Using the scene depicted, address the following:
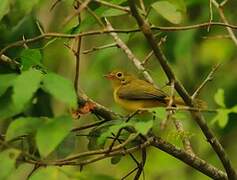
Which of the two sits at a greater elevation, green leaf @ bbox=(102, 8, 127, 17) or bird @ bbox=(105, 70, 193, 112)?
green leaf @ bbox=(102, 8, 127, 17)

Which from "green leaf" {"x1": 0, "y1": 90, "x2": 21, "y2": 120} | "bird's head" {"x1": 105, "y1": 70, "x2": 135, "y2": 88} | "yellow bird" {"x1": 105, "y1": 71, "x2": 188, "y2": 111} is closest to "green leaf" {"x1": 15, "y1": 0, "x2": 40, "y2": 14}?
"green leaf" {"x1": 0, "y1": 90, "x2": 21, "y2": 120}

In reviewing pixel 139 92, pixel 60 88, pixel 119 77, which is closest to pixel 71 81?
pixel 60 88

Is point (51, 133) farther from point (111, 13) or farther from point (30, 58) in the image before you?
point (111, 13)

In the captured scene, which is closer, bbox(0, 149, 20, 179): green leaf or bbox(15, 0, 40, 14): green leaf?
bbox(0, 149, 20, 179): green leaf

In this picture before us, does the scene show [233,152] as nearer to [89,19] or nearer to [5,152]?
[89,19]

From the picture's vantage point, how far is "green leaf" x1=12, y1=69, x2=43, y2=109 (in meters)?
2.11

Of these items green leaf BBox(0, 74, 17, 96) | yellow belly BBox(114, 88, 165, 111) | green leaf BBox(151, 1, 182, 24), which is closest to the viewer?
green leaf BBox(0, 74, 17, 96)

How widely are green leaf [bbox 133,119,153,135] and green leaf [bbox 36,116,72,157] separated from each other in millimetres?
202

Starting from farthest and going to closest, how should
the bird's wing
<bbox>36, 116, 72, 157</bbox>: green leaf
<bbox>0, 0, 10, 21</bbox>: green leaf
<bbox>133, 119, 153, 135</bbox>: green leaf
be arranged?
the bird's wing
<bbox>0, 0, 10, 21</bbox>: green leaf
<bbox>133, 119, 153, 135</bbox>: green leaf
<bbox>36, 116, 72, 157</bbox>: green leaf

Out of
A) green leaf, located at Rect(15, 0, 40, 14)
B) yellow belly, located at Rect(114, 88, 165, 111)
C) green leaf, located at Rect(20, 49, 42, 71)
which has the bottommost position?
yellow belly, located at Rect(114, 88, 165, 111)

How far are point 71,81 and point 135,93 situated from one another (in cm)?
199

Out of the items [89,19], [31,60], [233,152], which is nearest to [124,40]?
[89,19]

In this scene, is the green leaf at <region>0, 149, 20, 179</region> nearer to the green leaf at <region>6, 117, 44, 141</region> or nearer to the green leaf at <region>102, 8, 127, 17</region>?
the green leaf at <region>6, 117, 44, 141</region>

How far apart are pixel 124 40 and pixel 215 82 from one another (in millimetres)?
2556
